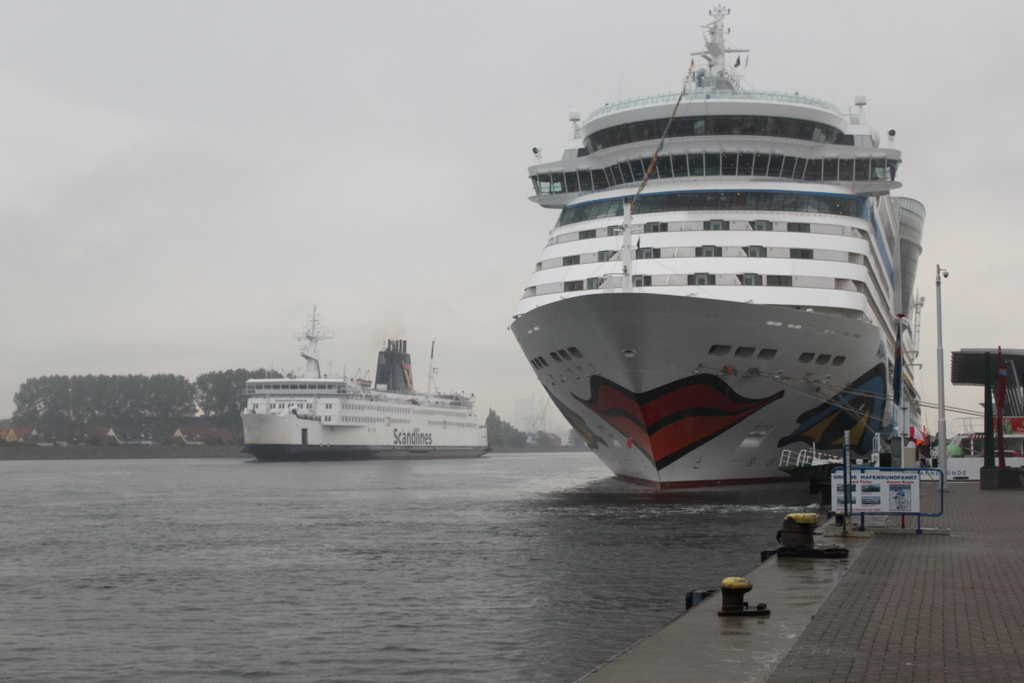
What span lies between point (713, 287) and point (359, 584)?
68.5 ft

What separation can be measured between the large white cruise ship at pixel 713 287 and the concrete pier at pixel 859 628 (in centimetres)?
1715

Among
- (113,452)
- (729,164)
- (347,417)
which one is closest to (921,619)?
(729,164)

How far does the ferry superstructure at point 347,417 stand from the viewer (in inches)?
4161

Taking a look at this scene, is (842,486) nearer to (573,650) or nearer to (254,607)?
(573,650)

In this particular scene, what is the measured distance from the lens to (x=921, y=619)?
1075 centimetres

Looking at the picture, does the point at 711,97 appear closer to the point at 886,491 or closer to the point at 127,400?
the point at 886,491

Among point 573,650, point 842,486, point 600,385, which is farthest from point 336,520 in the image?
point 573,650

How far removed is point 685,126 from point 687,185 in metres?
3.45

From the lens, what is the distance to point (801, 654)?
927 centimetres

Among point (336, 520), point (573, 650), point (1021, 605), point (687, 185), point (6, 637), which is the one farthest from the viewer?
point (687, 185)

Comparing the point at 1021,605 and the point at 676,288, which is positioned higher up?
the point at 676,288

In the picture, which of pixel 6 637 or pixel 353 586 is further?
pixel 353 586

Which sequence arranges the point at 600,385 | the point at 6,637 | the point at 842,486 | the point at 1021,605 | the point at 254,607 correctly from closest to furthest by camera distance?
the point at 1021,605 < the point at 6,637 < the point at 254,607 < the point at 842,486 < the point at 600,385

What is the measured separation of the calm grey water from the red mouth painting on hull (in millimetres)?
1975
